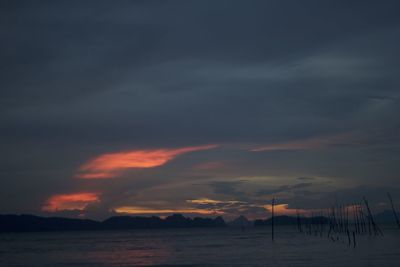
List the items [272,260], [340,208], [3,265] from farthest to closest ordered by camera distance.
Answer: [340,208], [3,265], [272,260]

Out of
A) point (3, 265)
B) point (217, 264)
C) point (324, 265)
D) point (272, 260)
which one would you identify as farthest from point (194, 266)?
point (3, 265)

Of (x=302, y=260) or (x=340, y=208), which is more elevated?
(x=340, y=208)

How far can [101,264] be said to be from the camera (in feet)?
211

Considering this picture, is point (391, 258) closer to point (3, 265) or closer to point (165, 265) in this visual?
point (165, 265)

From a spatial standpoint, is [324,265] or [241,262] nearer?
[324,265]

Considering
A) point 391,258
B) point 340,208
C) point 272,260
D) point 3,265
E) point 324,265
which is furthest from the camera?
point 340,208

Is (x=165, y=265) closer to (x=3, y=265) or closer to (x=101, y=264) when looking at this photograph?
(x=101, y=264)

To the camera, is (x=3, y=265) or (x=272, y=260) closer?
(x=272, y=260)

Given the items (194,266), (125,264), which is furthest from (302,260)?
(125,264)

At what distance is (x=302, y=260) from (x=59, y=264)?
3112cm

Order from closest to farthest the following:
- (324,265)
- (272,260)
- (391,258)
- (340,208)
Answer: (324,265), (391,258), (272,260), (340,208)

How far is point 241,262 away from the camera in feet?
199

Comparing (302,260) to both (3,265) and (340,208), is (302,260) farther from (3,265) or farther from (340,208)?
(340,208)

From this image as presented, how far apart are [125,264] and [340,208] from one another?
81.6m
